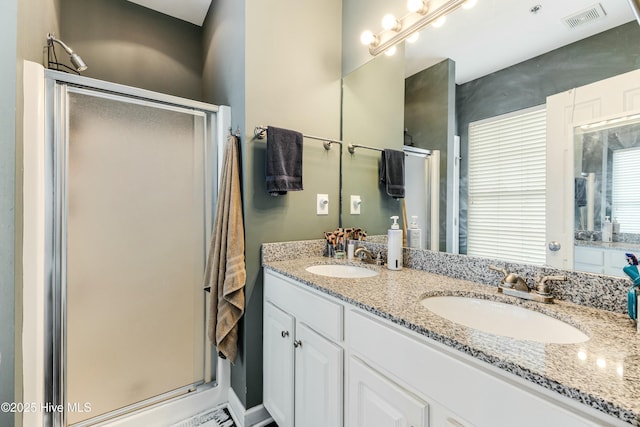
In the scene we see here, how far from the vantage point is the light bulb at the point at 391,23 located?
1454 mm

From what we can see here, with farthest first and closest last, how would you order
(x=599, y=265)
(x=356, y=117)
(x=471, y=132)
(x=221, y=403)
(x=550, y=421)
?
(x=356, y=117)
(x=221, y=403)
(x=471, y=132)
(x=599, y=265)
(x=550, y=421)

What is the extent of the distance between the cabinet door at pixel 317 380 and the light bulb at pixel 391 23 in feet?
5.12

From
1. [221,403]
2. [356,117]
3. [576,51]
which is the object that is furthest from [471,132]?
[221,403]

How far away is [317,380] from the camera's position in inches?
43.2

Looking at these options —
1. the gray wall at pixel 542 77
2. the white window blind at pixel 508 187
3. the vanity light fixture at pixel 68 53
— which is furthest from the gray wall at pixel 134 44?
the white window blind at pixel 508 187

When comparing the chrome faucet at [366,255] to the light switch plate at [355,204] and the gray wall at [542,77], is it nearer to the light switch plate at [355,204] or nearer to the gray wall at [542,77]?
the light switch plate at [355,204]

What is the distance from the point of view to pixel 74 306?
140 cm

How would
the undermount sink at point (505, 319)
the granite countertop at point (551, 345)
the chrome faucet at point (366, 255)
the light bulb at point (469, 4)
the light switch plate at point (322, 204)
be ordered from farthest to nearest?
the light switch plate at point (322, 204) < the chrome faucet at point (366, 255) < the light bulb at point (469, 4) < the undermount sink at point (505, 319) < the granite countertop at point (551, 345)

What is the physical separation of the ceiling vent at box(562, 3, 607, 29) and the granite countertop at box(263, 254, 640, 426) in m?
0.89

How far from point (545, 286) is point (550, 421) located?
0.55 metres

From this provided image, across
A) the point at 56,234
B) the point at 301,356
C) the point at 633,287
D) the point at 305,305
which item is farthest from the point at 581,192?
the point at 56,234

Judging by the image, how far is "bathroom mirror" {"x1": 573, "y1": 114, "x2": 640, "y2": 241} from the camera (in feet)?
2.57

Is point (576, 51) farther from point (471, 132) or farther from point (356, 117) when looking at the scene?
point (356, 117)

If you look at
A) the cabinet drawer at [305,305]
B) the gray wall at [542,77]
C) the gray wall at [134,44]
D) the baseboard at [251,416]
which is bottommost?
the baseboard at [251,416]
